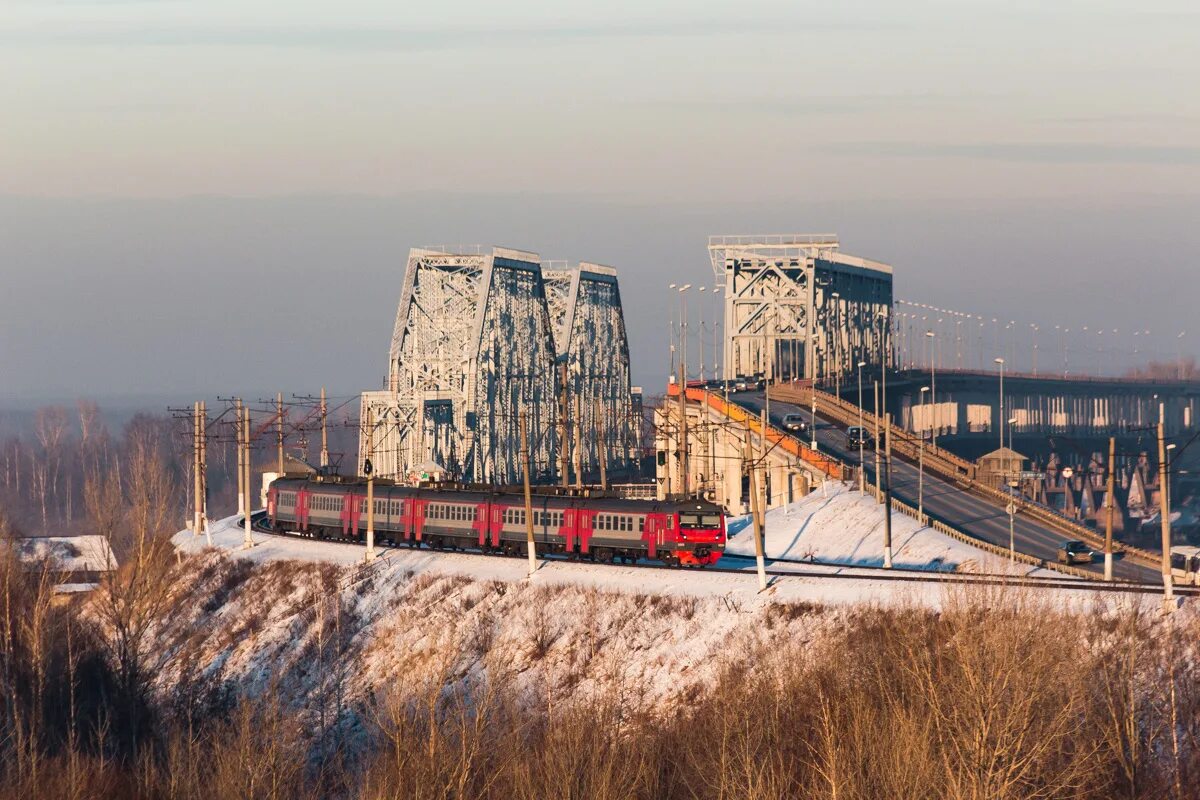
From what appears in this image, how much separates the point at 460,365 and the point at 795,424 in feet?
159

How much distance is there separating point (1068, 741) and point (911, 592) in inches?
684

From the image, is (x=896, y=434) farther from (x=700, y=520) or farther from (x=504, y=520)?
(x=700, y=520)

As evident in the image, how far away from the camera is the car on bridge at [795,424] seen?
117 meters

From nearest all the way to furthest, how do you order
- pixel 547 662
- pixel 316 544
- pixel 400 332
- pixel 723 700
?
pixel 723 700 → pixel 547 662 → pixel 316 544 → pixel 400 332

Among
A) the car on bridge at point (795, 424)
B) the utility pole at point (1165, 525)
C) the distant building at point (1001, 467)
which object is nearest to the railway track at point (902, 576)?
the utility pole at point (1165, 525)

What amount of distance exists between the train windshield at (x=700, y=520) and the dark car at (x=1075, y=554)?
1804cm

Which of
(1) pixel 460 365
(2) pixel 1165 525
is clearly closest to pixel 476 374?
(1) pixel 460 365

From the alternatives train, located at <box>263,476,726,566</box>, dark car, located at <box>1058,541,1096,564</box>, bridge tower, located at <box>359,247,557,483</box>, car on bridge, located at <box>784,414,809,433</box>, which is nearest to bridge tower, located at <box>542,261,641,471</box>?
bridge tower, located at <box>359,247,557,483</box>

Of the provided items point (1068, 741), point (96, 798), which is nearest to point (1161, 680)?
point (1068, 741)

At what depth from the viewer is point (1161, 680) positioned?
4469cm

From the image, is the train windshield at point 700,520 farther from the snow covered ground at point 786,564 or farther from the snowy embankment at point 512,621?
the snowy embankment at point 512,621

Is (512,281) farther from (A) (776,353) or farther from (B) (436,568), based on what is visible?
(B) (436,568)

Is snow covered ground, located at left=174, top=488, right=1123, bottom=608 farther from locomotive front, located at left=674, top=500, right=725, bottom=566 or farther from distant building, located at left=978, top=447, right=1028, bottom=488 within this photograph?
distant building, located at left=978, top=447, right=1028, bottom=488

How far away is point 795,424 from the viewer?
119438mm
